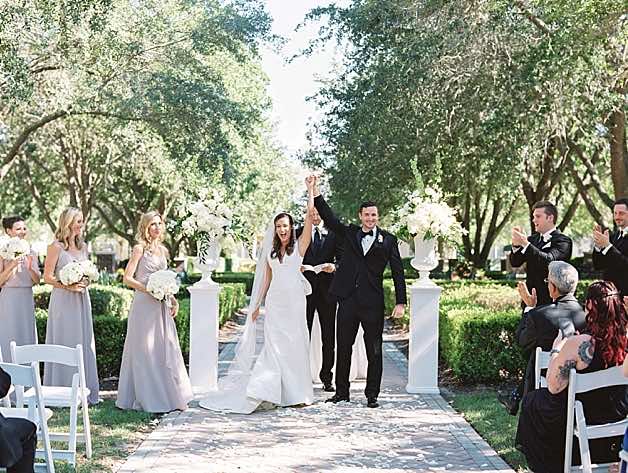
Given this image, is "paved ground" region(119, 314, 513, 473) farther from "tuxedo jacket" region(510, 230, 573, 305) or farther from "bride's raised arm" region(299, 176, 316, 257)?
"bride's raised arm" region(299, 176, 316, 257)

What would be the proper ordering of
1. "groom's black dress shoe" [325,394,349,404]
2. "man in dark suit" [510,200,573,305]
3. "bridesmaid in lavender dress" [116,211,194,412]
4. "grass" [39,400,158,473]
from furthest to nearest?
1. "groom's black dress shoe" [325,394,349,404]
2. "bridesmaid in lavender dress" [116,211,194,412]
3. "man in dark suit" [510,200,573,305]
4. "grass" [39,400,158,473]

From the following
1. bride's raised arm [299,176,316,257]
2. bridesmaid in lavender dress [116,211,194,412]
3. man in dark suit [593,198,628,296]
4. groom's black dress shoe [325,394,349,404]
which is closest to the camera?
man in dark suit [593,198,628,296]

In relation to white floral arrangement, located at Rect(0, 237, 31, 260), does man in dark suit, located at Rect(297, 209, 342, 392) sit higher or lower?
lower

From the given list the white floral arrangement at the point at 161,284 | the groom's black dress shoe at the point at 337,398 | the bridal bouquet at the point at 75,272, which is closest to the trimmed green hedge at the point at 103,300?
the bridal bouquet at the point at 75,272

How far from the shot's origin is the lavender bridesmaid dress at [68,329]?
8.80 m

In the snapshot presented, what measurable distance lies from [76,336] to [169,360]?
1.01m

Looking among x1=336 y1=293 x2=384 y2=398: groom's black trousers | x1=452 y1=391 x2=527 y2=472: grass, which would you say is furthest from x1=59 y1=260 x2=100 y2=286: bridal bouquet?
x1=452 y1=391 x2=527 y2=472: grass

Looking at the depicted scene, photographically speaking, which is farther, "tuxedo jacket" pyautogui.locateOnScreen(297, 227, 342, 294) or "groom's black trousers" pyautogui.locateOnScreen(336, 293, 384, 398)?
"tuxedo jacket" pyautogui.locateOnScreen(297, 227, 342, 294)

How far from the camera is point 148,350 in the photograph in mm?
8727

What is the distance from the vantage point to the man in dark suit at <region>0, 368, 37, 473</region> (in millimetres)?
4770

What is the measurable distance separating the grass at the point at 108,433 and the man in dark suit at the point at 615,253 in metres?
4.71

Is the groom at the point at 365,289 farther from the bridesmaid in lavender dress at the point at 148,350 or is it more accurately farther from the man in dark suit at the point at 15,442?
the man in dark suit at the point at 15,442

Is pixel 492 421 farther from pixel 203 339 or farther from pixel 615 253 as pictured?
pixel 203 339

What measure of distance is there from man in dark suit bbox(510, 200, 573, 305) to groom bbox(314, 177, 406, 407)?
61.9 inches
